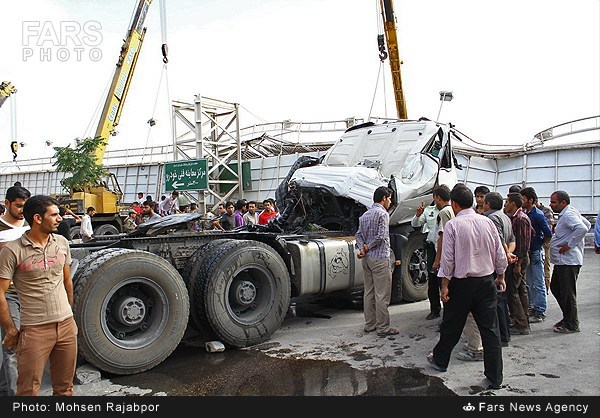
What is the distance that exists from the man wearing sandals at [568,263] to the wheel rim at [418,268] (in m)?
2.19

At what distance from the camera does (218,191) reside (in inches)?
800

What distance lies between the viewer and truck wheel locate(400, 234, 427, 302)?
776cm

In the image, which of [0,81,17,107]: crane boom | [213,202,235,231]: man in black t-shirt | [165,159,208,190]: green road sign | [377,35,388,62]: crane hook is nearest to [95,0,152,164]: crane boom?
[165,159,208,190]: green road sign

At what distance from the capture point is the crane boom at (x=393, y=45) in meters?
20.0

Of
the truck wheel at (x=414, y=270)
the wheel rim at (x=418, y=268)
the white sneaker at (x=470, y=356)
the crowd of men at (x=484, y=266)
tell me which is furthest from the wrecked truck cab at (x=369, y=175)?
the white sneaker at (x=470, y=356)

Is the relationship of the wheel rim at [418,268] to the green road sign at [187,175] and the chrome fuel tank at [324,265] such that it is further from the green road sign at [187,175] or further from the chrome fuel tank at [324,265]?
the green road sign at [187,175]

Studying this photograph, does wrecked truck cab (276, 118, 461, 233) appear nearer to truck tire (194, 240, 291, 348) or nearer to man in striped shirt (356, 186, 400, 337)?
man in striped shirt (356, 186, 400, 337)

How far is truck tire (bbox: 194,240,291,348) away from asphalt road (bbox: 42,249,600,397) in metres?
0.24

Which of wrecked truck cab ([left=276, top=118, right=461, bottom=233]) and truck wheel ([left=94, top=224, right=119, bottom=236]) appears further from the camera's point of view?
truck wheel ([left=94, top=224, right=119, bottom=236])

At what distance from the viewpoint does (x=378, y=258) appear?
6121 millimetres

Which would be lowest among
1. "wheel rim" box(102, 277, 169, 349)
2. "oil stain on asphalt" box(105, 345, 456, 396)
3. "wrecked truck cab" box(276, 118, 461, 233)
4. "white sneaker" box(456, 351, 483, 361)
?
"oil stain on asphalt" box(105, 345, 456, 396)

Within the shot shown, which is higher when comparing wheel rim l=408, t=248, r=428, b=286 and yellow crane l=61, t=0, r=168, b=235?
yellow crane l=61, t=0, r=168, b=235

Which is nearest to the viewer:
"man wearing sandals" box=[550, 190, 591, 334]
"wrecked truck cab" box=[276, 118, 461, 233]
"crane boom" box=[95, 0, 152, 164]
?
"man wearing sandals" box=[550, 190, 591, 334]

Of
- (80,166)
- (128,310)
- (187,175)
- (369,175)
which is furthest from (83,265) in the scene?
(80,166)
